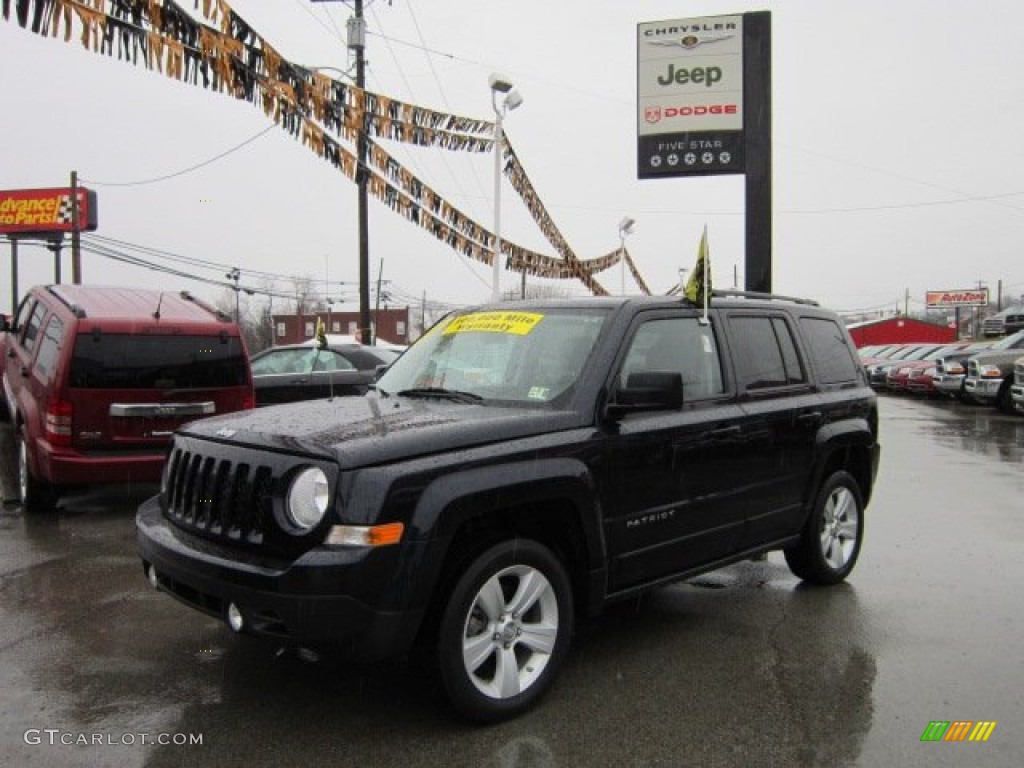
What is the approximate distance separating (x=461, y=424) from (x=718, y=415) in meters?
1.65

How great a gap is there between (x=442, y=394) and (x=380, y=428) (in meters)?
0.82

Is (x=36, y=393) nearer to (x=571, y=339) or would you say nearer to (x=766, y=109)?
(x=571, y=339)

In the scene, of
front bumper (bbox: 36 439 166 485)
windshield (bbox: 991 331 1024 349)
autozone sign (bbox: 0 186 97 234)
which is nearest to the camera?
front bumper (bbox: 36 439 166 485)

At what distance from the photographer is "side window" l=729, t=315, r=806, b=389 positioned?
4.97 meters

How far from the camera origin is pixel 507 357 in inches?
172

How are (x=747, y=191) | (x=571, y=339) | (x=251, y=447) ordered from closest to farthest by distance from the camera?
1. (x=251, y=447)
2. (x=571, y=339)
3. (x=747, y=191)

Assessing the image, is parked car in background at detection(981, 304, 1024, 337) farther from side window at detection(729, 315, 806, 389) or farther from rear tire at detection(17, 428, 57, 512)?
rear tire at detection(17, 428, 57, 512)

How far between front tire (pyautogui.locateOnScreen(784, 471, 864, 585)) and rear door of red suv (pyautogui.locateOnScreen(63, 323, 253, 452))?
514 cm

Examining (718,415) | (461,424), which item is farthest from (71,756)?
(718,415)

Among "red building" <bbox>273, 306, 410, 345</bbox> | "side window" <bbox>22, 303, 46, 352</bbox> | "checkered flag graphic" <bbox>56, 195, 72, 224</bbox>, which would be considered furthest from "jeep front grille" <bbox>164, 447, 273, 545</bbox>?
"red building" <bbox>273, 306, 410, 345</bbox>

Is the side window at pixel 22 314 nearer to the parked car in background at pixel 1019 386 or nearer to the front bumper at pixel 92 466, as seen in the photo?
the front bumper at pixel 92 466

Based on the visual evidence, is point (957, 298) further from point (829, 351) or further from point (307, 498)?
point (307, 498)

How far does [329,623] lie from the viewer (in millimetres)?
3113

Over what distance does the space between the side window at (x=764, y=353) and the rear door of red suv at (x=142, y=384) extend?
4.90 metres
